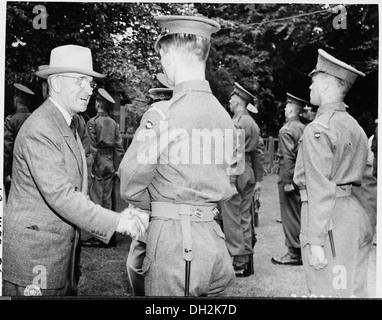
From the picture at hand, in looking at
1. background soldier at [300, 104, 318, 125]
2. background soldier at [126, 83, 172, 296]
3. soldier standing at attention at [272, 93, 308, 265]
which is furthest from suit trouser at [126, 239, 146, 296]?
background soldier at [300, 104, 318, 125]

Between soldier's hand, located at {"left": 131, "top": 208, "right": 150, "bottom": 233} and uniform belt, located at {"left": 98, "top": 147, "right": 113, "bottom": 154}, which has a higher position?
uniform belt, located at {"left": 98, "top": 147, "right": 113, "bottom": 154}

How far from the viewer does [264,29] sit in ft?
9.13

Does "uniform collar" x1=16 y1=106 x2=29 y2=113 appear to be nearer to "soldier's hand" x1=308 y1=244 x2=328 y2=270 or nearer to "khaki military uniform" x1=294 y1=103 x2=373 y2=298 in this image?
"khaki military uniform" x1=294 y1=103 x2=373 y2=298

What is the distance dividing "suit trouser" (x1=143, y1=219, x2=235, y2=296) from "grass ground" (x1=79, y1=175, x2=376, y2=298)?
412 mm

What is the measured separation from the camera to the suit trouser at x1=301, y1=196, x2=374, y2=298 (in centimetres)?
265

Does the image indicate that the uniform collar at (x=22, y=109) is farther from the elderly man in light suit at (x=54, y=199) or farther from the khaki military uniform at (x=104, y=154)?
the khaki military uniform at (x=104, y=154)

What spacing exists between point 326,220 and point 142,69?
4.19ft

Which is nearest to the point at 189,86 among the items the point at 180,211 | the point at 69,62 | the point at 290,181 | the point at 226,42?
the point at 180,211

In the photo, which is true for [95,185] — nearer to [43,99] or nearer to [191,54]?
[43,99]

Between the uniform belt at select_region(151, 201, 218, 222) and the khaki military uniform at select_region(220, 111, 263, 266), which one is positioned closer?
the uniform belt at select_region(151, 201, 218, 222)

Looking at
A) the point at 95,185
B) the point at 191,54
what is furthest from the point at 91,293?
the point at 191,54

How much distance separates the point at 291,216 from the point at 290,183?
0.66 ft

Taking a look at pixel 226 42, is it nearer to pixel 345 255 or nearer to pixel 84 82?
pixel 84 82

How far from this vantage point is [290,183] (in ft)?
9.19
